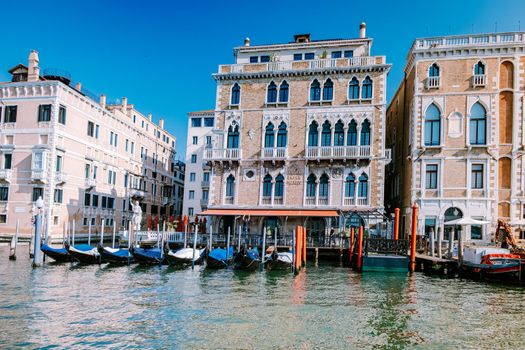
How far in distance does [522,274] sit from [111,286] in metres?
14.4

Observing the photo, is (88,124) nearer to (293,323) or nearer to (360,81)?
(360,81)

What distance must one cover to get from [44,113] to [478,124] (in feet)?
87.2

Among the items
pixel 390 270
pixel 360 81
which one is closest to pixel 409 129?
pixel 360 81

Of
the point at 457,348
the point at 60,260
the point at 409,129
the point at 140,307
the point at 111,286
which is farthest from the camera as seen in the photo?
the point at 409,129

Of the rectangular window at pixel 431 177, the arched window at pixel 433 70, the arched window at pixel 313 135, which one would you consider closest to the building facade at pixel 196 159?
the arched window at pixel 313 135

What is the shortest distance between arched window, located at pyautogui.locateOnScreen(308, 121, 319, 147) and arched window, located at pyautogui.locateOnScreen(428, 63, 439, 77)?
659 cm

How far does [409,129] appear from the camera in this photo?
25.8 meters

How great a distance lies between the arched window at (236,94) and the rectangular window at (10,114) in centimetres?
1563

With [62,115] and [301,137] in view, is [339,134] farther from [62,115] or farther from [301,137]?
Answer: [62,115]

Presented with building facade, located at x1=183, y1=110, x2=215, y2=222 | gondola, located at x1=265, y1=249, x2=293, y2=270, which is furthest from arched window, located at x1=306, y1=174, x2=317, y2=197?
building facade, located at x1=183, y1=110, x2=215, y2=222

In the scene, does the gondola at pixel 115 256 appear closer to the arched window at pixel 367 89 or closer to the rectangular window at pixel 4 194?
the rectangular window at pixel 4 194

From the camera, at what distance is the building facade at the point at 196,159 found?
140 ft

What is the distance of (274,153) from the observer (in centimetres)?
2627

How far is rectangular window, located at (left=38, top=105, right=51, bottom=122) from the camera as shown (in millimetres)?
30969
